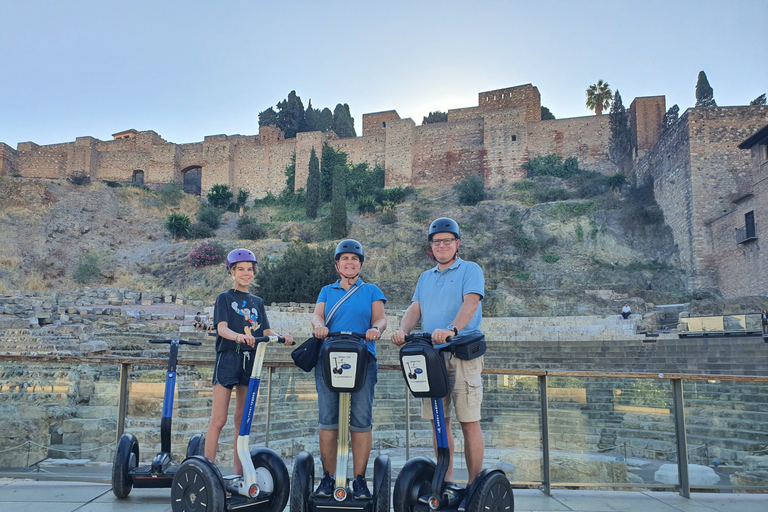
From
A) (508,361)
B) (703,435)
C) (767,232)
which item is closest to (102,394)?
(703,435)

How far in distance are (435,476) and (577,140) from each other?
34555 mm

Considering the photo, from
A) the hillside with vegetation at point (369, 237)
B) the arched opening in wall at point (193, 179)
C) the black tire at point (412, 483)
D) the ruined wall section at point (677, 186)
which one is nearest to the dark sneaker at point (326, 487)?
the black tire at point (412, 483)

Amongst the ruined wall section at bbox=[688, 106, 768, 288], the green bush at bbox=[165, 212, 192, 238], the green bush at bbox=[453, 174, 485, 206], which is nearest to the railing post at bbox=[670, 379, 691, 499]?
the ruined wall section at bbox=[688, 106, 768, 288]

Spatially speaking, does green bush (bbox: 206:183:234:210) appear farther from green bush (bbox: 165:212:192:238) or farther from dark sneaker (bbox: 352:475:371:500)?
dark sneaker (bbox: 352:475:371:500)

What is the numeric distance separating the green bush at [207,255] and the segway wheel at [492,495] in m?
24.1

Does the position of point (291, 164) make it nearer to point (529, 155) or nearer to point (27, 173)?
point (529, 155)

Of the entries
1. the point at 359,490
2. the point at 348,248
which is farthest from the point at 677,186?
the point at 359,490

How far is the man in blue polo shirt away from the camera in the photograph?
9.68 ft

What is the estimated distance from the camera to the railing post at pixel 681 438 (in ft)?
12.2

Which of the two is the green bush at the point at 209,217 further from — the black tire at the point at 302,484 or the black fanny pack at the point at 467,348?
the black fanny pack at the point at 467,348

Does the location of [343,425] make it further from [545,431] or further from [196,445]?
[545,431]

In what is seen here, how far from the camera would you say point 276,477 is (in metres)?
3.04

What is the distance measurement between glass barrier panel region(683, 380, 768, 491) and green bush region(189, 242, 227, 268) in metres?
23.8

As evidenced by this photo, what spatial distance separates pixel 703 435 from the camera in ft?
12.3
